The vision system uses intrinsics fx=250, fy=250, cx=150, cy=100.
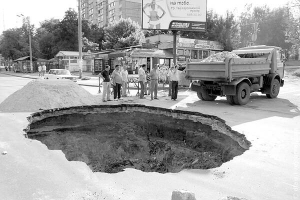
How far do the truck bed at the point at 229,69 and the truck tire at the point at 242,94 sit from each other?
1.41 ft

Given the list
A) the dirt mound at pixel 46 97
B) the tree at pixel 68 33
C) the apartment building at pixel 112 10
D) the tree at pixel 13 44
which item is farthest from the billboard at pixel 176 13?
the apartment building at pixel 112 10

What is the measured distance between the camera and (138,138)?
6531 millimetres

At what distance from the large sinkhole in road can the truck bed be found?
94.4 inches

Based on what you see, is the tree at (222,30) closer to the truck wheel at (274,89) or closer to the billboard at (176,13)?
the billboard at (176,13)

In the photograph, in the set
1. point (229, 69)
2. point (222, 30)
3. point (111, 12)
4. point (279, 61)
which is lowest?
point (229, 69)

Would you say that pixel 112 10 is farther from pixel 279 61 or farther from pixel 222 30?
pixel 279 61

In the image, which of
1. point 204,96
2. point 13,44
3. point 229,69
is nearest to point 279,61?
point 204,96

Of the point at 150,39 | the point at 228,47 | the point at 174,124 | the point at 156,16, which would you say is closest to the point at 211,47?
the point at 228,47

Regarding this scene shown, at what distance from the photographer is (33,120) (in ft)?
25.0

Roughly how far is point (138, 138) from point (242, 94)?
564 centimetres

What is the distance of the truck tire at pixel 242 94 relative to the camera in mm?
9836

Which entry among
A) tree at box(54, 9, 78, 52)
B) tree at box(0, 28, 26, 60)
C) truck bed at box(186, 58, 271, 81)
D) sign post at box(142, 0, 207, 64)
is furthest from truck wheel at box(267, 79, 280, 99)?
tree at box(0, 28, 26, 60)

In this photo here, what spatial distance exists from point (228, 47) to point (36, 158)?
36980mm

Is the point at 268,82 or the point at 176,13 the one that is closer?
the point at 268,82
